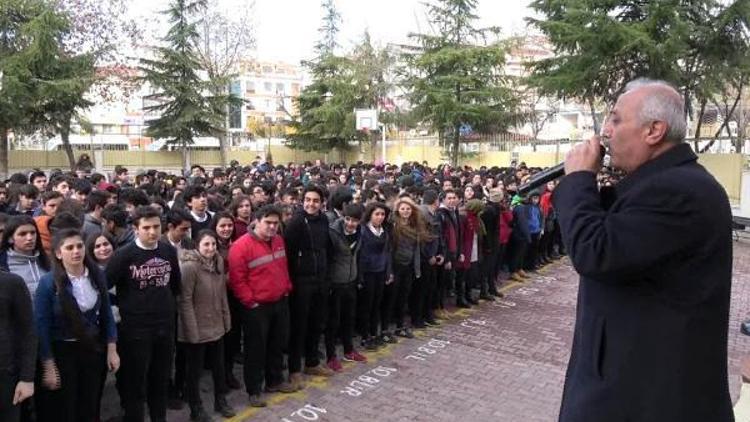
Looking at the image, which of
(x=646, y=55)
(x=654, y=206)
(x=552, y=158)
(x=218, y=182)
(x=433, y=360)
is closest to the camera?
(x=654, y=206)

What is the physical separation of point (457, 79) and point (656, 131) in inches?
963

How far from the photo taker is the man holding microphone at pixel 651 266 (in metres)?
1.75

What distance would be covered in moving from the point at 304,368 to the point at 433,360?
4.54 ft

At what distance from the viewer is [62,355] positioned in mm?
4078

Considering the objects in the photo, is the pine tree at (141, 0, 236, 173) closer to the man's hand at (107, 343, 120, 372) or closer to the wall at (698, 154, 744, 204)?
the wall at (698, 154, 744, 204)

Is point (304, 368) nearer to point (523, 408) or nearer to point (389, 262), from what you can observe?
point (389, 262)

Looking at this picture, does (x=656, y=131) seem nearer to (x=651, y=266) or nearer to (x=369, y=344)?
(x=651, y=266)

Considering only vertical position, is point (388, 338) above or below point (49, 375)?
below

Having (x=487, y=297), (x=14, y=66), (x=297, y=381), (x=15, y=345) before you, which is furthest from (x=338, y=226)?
(x=14, y=66)

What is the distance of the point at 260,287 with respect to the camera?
518cm

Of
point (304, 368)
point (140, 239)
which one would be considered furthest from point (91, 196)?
point (304, 368)

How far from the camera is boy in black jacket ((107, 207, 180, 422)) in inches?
174

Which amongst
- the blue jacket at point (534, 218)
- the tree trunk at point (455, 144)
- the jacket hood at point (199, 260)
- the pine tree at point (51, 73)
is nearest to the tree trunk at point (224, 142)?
the pine tree at point (51, 73)

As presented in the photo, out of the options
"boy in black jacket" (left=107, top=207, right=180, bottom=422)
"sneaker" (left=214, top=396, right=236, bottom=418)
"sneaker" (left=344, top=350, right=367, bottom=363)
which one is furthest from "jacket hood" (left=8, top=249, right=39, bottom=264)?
"sneaker" (left=344, top=350, right=367, bottom=363)
